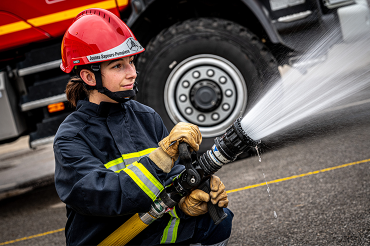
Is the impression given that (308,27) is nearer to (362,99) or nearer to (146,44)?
(146,44)

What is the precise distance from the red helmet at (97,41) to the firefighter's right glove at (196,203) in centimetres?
80

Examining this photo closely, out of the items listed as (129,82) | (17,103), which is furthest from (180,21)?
(129,82)

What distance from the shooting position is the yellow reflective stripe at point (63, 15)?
3893 millimetres

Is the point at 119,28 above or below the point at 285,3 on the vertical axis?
above

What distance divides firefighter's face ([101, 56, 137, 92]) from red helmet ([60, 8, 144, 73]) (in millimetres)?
51

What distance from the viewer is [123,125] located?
6.25 feet

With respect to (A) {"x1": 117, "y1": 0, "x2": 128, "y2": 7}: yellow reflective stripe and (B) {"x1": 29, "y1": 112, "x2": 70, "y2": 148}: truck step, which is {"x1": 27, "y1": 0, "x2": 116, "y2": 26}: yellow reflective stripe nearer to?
(A) {"x1": 117, "y1": 0, "x2": 128, "y2": 7}: yellow reflective stripe

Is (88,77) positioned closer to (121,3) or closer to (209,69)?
(209,69)

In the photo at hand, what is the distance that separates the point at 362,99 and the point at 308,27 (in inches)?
105

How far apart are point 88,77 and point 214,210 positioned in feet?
3.19

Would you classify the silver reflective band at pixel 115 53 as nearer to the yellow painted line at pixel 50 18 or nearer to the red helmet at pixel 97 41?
the red helmet at pixel 97 41

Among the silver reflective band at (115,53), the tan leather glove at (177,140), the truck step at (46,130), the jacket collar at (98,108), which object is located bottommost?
the truck step at (46,130)

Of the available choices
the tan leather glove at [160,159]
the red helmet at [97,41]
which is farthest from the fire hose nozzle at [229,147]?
the red helmet at [97,41]

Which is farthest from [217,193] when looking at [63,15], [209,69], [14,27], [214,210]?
[14,27]
